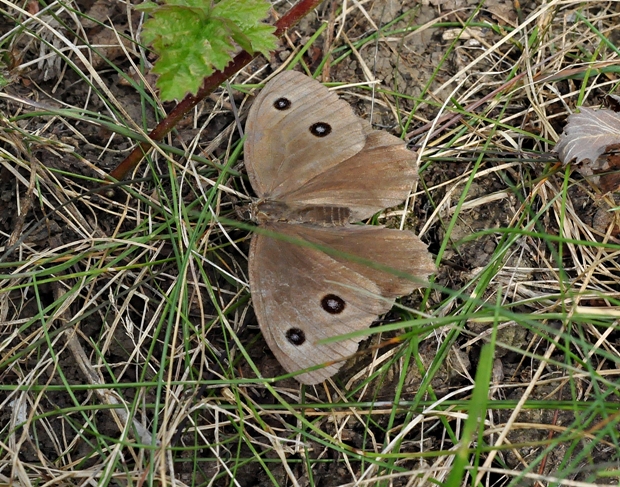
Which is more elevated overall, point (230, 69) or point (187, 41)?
point (187, 41)

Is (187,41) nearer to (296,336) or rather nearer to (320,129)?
(320,129)

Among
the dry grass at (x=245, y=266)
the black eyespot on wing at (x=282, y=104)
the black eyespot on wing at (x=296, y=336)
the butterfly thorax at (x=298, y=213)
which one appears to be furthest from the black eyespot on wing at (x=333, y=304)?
the black eyespot on wing at (x=282, y=104)

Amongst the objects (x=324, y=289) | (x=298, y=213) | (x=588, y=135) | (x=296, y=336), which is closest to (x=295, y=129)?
(x=298, y=213)

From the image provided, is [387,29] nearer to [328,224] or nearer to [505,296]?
[328,224]

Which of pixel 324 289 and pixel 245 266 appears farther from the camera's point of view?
pixel 245 266

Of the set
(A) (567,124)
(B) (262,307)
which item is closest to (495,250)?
(A) (567,124)

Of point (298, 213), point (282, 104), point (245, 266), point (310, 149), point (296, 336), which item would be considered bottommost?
point (296, 336)

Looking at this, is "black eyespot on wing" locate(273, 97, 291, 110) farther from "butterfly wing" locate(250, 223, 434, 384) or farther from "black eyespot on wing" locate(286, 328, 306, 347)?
"black eyespot on wing" locate(286, 328, 306, 347)

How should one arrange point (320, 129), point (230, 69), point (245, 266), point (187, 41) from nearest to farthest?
point (187, 41), point (230, 69), point (320, 129), point (245, 266)
